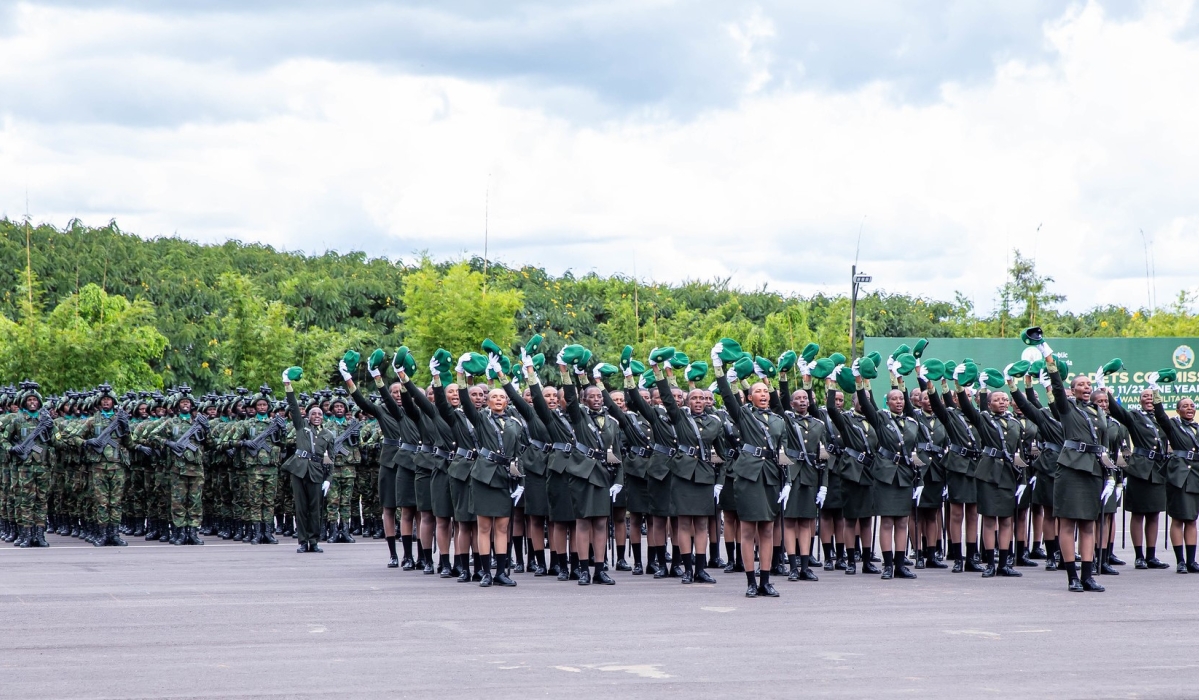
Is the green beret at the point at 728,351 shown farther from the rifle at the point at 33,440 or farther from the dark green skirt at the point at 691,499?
the rifle at the point at 33,440

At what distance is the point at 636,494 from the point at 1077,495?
426cm

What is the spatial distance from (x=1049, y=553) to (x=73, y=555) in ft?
37.2

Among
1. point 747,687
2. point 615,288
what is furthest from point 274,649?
point 615,288

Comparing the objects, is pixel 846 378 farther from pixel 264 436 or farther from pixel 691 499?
pixel 264 436

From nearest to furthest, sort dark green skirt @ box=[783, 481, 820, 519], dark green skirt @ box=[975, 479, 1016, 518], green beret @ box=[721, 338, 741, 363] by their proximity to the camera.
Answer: green beret @ box=[721, 338, 741, 363] < dark green skirt @ box=[783, 481, 820, 519] < dark green skirt @ box=[975, 479, 1016, 518]

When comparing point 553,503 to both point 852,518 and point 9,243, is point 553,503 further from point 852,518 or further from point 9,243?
point 9,243

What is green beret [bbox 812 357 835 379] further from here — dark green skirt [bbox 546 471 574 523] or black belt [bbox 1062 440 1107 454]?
dark green skirt [bbox 546 471 574 523]

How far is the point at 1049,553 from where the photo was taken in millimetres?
15438

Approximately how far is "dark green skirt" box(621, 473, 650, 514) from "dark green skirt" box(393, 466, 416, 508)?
7.90 ft

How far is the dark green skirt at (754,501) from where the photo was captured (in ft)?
41.3

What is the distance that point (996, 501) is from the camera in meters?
15.0

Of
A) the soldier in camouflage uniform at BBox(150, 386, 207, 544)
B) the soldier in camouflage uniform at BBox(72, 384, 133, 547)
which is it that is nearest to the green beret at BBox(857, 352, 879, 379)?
the soldier in camouflage uniform at BBox(150, 386, 207, 544)

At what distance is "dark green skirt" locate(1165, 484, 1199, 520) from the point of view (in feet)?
50.3

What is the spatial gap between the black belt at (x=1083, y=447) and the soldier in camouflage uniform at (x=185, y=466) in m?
11.3
